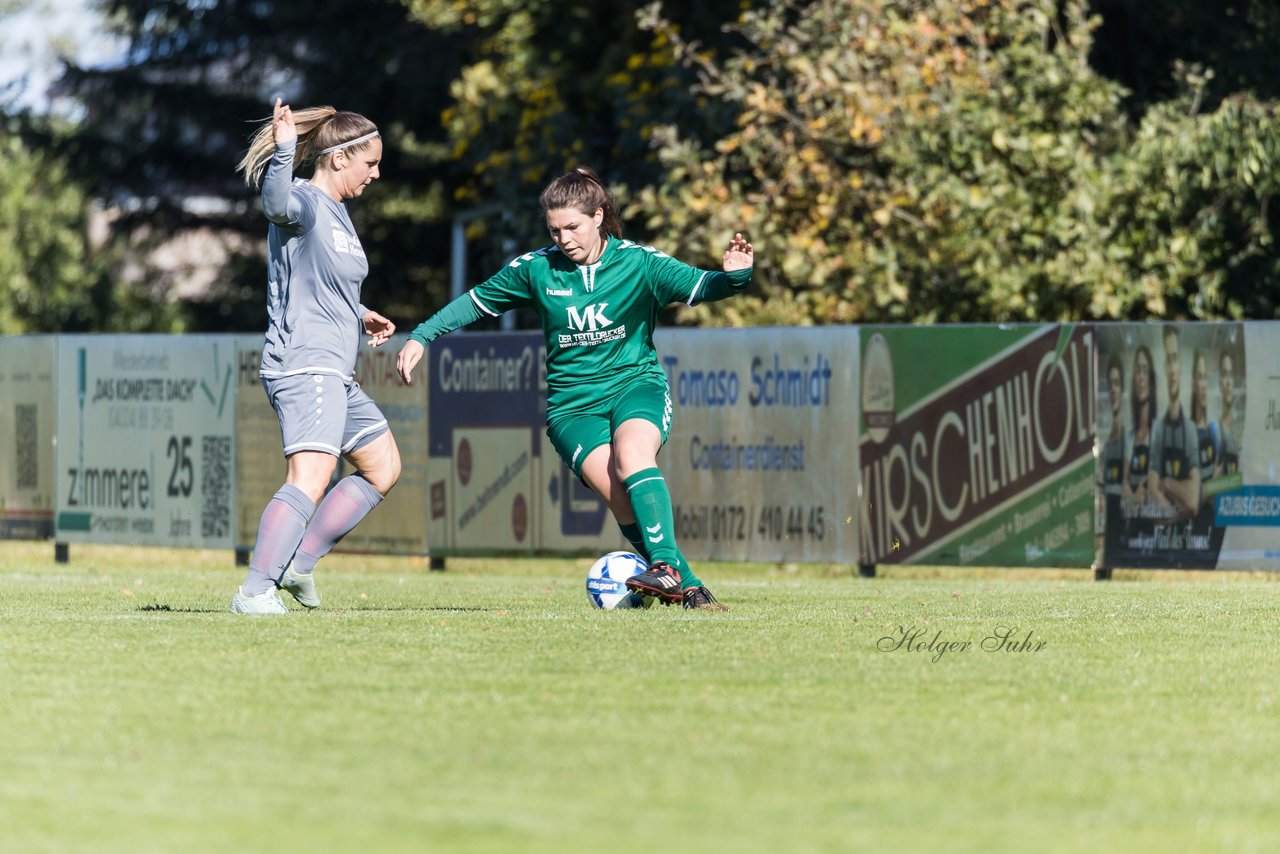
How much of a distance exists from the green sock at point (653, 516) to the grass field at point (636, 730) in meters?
0.28

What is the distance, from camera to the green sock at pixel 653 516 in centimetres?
855

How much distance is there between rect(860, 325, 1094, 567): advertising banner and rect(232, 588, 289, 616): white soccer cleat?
21.9ft

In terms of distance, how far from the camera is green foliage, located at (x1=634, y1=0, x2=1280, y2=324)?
57.5 feet

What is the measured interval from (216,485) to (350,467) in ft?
3.45

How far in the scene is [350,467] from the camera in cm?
1575

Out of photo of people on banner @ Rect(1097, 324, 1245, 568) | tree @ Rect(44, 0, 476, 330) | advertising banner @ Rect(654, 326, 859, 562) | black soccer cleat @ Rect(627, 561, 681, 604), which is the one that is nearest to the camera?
black soccer cleat @ Rect(627, 561, 681, 604)

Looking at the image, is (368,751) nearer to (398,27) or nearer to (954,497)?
(954,497)

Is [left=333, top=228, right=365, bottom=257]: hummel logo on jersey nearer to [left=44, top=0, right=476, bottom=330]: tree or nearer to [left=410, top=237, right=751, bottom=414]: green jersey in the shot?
[left=410, top=237, right=751, bottom=414]: green jersey

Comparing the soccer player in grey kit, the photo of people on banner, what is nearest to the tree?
the photo of people on banner

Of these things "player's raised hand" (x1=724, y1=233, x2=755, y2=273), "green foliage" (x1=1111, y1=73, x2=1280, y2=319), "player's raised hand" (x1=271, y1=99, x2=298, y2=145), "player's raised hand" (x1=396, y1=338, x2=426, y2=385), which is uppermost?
"green foliage" (x1=1111, y1=73, x2=1280, y2=319)

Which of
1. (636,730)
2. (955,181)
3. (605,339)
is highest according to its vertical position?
(955,181)

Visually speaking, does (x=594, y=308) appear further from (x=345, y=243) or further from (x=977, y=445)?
(x=977, y=445)
